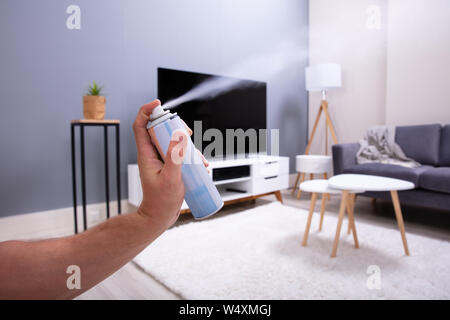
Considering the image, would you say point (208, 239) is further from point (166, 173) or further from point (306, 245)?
point (166, 173)

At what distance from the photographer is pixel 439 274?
1606 millimetres

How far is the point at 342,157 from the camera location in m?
2.98

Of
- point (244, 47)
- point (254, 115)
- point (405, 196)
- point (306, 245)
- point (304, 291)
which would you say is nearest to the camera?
point (304, 291)

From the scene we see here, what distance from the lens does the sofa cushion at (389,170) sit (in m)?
2.51

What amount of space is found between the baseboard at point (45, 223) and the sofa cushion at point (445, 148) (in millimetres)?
3098

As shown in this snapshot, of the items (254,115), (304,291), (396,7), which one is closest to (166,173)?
(304,291)

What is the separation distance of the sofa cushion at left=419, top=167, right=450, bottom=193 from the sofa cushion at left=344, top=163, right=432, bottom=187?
0.04 meters

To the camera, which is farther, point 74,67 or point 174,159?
point 74,67

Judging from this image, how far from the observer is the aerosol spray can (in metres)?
0.41

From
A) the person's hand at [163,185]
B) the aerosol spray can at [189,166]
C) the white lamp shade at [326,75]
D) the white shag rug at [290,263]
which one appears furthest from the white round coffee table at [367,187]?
the white lamp shade at [326,75]

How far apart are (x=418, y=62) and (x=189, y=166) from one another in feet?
12.1

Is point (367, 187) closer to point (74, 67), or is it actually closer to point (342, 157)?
point (342, 157)

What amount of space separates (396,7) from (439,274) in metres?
3.00

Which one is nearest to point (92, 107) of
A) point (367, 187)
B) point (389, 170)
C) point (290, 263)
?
point (290, 263)
